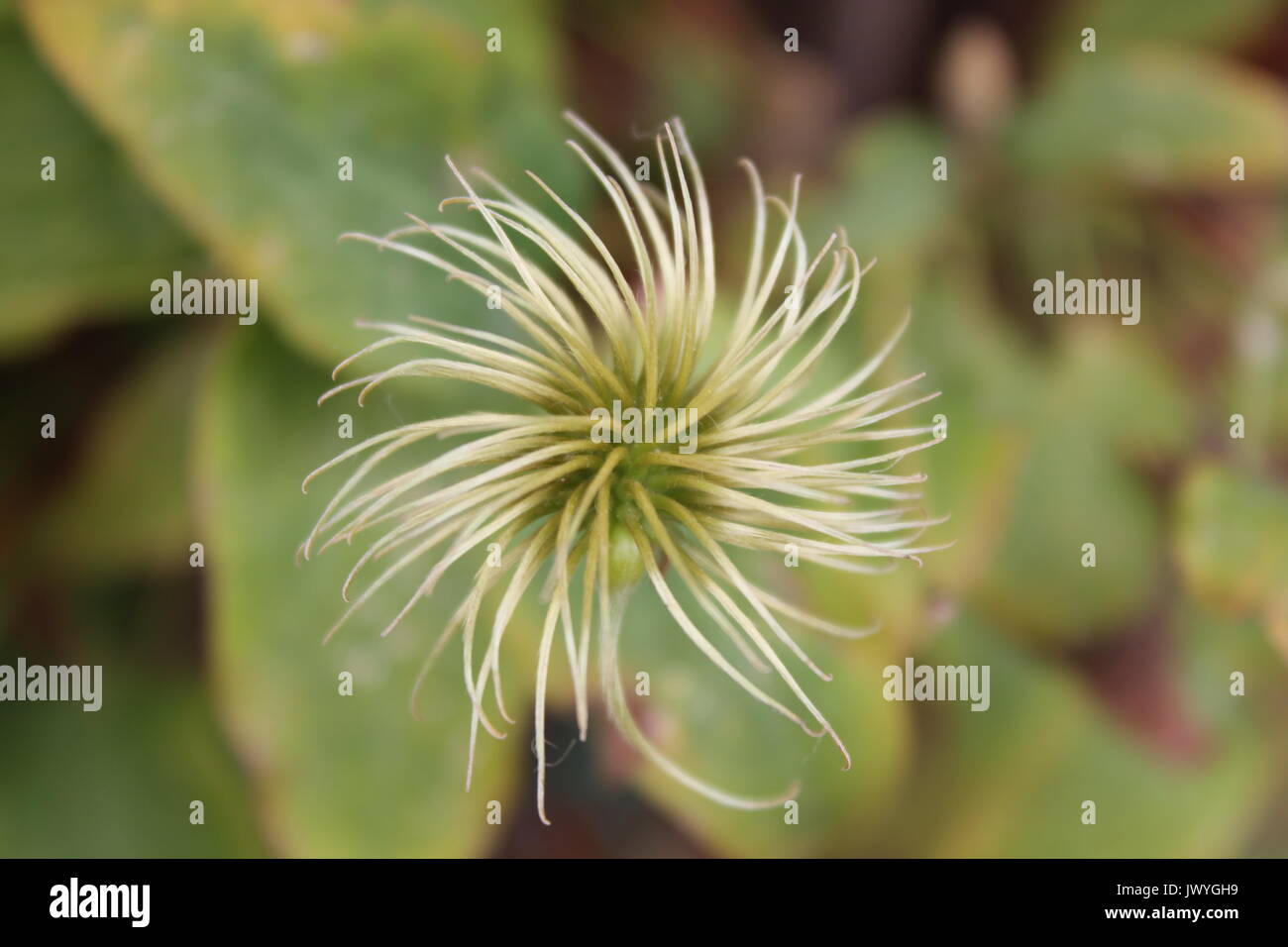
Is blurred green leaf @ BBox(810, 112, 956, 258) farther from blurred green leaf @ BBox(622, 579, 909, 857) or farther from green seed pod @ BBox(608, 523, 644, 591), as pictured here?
green seed pod @ BBox(608, 523, 644, 591)

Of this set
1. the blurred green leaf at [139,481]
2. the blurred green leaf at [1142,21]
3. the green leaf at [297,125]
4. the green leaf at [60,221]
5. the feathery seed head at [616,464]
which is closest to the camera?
the feathery seed head at [616,464]

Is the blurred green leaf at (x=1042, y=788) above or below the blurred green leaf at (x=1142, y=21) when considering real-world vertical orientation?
below

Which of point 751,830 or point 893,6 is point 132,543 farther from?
point 893,6

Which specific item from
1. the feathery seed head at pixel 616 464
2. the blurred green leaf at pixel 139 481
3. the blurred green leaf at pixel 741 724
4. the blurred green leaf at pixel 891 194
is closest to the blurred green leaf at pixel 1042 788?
the blurred green leaf at pixel 741 724

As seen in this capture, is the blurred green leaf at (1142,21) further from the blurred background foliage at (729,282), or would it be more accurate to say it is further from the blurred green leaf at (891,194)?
the blurred green leaf at (891,194)

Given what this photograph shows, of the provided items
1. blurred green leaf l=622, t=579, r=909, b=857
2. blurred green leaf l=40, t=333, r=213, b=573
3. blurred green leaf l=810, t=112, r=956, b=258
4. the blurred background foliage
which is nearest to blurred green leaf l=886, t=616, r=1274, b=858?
Answer: the blurred background foliage
